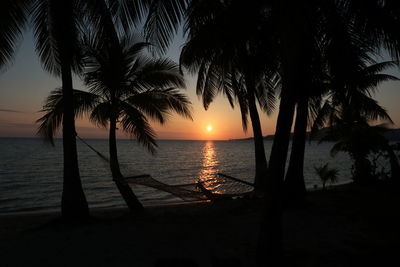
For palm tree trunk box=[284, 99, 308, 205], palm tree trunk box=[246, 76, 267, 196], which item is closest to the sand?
palm tree trunk box=[284, 99, 308, 205]

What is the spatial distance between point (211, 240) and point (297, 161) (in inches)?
101

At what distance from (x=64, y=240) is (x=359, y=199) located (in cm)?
680

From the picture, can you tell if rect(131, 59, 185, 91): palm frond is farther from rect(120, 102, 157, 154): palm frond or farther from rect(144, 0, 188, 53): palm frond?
rect(144, 0, 188, 53): palm frond

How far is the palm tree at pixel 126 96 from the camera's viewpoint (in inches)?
234

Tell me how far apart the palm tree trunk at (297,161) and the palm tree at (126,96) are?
269 centimetres

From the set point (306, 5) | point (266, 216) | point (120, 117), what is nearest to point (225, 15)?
point (306, 5)

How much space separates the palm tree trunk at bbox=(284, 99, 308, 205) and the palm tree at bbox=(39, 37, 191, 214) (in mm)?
2686

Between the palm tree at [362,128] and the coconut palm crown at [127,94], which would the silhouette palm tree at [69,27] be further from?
the palm tree at [362,128]

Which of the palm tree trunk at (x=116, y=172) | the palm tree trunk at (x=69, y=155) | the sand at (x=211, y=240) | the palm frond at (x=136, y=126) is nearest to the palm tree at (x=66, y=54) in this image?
the palm tree trunk at (x=69, y=155)

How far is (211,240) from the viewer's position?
4.02 m

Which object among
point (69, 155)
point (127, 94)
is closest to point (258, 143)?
point (127, 94)

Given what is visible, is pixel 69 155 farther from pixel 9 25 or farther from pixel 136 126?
pixel 9 25

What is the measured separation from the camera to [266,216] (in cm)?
282

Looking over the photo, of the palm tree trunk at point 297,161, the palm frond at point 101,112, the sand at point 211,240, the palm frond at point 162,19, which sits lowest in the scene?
the sand at point 211,240
